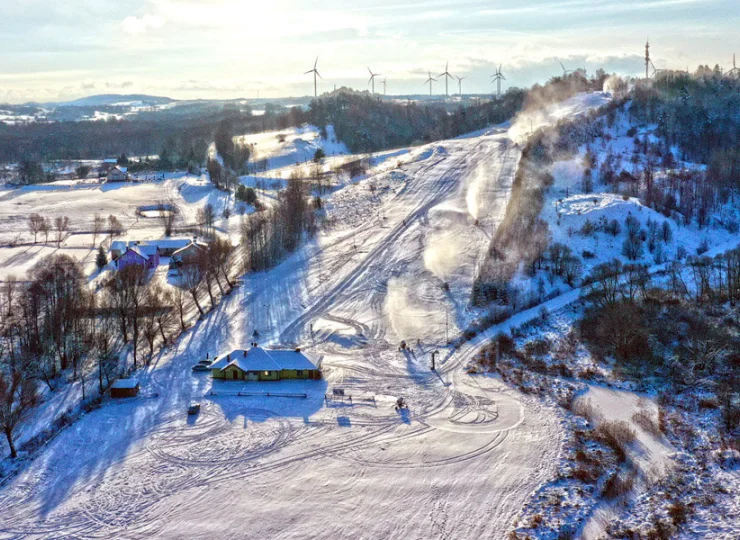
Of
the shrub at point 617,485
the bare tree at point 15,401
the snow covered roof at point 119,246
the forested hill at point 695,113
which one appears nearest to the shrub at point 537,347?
the shrub at point 617,485

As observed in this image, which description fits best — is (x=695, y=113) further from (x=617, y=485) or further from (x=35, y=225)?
(x=35, y=225)

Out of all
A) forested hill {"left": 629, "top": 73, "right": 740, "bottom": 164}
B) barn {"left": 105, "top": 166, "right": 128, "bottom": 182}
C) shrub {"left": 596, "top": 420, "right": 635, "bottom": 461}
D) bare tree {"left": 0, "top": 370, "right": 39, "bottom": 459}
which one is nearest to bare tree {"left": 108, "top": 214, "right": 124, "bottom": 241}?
barn {"left": 105, "top": 166, "right": 128, "bottom": 182}

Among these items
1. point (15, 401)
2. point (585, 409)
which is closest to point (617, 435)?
→ point (585, 409)

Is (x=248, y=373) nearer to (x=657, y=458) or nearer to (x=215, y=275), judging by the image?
(x=215, y=275)

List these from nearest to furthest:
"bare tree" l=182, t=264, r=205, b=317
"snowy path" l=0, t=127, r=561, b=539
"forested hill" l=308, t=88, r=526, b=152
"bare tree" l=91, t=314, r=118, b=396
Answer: "snowy path" l=0, t=127, r=561, b=539 → "bare tree" l=91, t=314, r=118, b=396 → "bare tree" l=182, t=264, r=205, b=317 → "forested hill" l=308, t=88, r=526, b=152

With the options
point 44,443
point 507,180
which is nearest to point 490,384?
point 44,443

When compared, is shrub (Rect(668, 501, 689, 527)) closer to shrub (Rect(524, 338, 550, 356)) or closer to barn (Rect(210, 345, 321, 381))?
shrub (Rect(524, 338, 550, 356))
